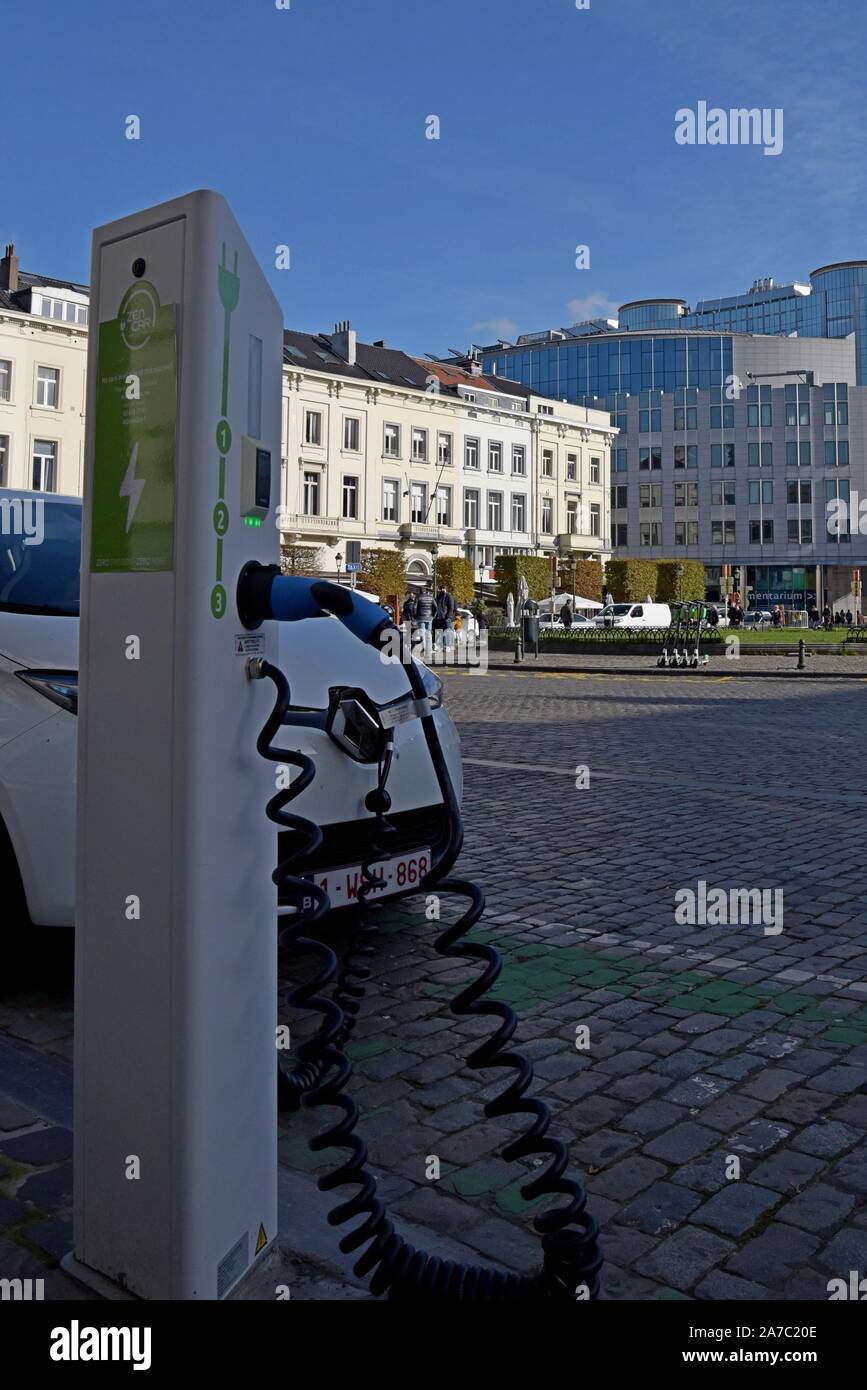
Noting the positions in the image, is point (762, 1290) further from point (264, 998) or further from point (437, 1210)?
point (264, 998)

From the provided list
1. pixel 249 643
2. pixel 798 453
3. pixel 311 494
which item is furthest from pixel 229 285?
pixel 798 453

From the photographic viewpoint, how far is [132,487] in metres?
2.17

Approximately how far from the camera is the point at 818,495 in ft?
325

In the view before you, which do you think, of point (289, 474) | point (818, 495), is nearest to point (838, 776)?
point (289, 474)

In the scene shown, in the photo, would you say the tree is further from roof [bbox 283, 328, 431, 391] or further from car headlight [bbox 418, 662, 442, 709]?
car headlight [bbox 418, 662, 442, 709]

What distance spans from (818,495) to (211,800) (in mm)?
103376

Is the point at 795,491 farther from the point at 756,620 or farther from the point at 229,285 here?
the point at 229,285

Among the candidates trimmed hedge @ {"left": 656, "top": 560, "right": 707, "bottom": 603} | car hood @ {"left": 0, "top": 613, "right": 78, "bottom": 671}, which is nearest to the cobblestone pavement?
car hood @ {"left": 0, "top": 613, "right": 78, "bottom": 671}

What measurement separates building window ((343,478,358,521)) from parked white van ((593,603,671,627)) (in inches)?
873

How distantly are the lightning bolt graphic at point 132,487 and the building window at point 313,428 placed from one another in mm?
66868

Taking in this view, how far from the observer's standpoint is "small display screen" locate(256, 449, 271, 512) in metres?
2.24

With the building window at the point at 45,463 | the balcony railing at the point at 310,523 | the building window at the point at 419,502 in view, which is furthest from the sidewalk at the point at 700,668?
the building window at the point at 419,502
